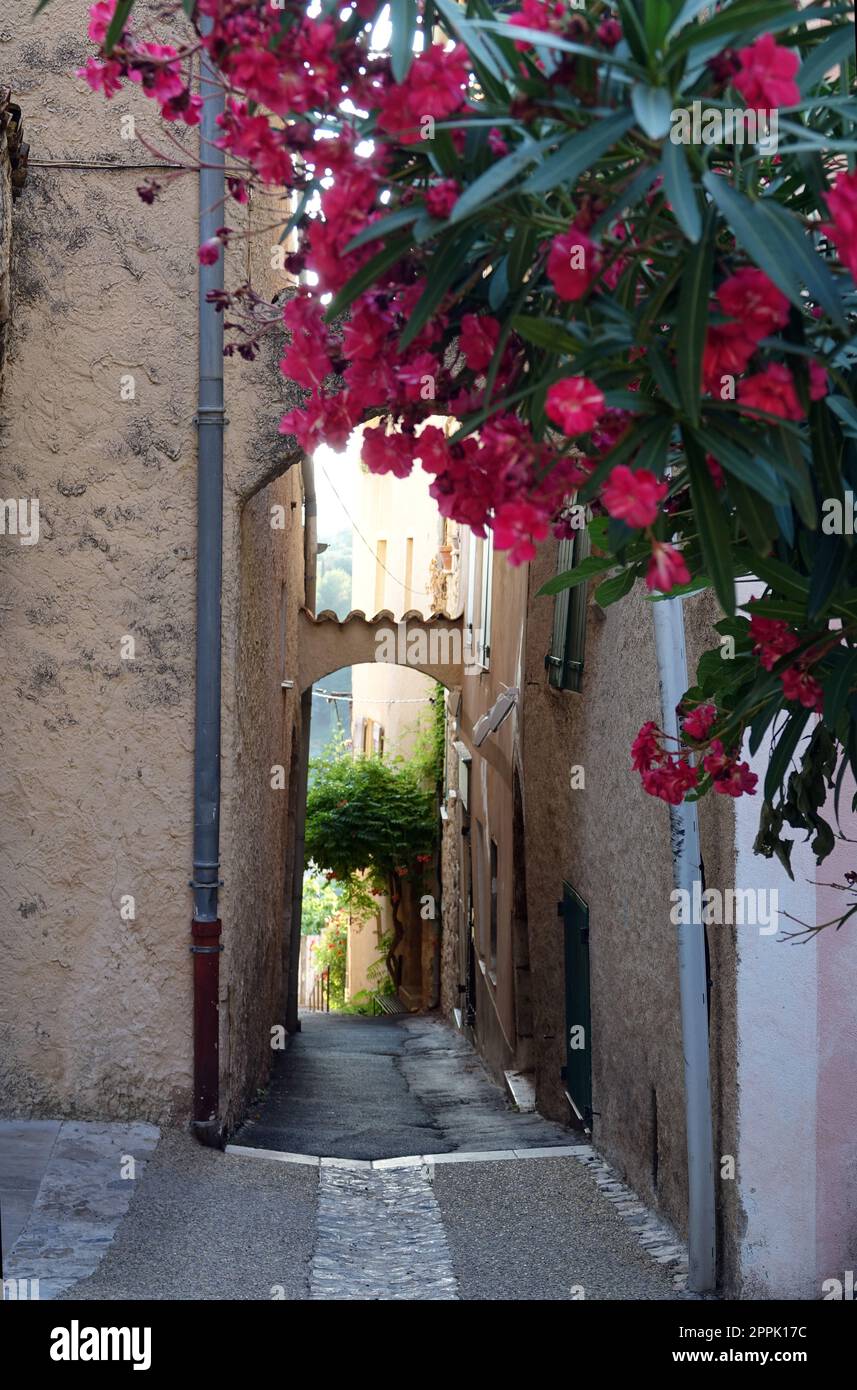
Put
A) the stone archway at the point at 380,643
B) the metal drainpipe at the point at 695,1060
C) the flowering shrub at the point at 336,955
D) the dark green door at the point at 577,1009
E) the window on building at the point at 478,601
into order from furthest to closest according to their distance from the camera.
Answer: the flowering shrub at the point at 336,955 < the stone archway at the point at 380,643 < the window on building at the point at 478,601 < the dark green door at the point at 577,1009 < the metal drainpipe at the point at 695,1060

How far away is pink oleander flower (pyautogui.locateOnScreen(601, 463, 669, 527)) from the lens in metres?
1.54

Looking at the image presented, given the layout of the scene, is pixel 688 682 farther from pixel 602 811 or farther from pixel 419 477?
pixel 419 477

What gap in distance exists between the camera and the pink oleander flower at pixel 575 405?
1539 millimetres

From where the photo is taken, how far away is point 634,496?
1545 mm

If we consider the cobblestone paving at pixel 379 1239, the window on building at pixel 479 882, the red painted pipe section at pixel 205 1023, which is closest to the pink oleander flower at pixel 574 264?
the cobblestone paving at pixel 379 1239

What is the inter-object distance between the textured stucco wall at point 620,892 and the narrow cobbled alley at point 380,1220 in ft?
1.12

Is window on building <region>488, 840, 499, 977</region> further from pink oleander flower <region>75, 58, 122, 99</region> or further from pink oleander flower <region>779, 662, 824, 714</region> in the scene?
pink oleander flower <region>75, 58, 122, 99</region>

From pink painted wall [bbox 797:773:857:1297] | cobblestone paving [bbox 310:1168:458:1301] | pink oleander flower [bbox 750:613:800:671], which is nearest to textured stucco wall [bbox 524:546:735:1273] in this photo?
pink painted wall [bbox 797:773:857:1297]

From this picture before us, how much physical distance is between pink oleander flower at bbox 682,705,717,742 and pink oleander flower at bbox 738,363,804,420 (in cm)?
112

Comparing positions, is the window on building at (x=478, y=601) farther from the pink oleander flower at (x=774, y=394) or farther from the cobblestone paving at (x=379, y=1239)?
the pink oleander flower at (x=774, y=394)

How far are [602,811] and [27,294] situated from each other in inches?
151

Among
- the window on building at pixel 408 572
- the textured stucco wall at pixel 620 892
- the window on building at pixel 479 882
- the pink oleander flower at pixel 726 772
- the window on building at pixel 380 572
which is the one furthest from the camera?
the window on building at pixel 380 572

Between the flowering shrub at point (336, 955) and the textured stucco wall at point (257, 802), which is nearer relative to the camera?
the textured stucco wall at point (257, 802)

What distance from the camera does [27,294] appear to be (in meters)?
6.61
